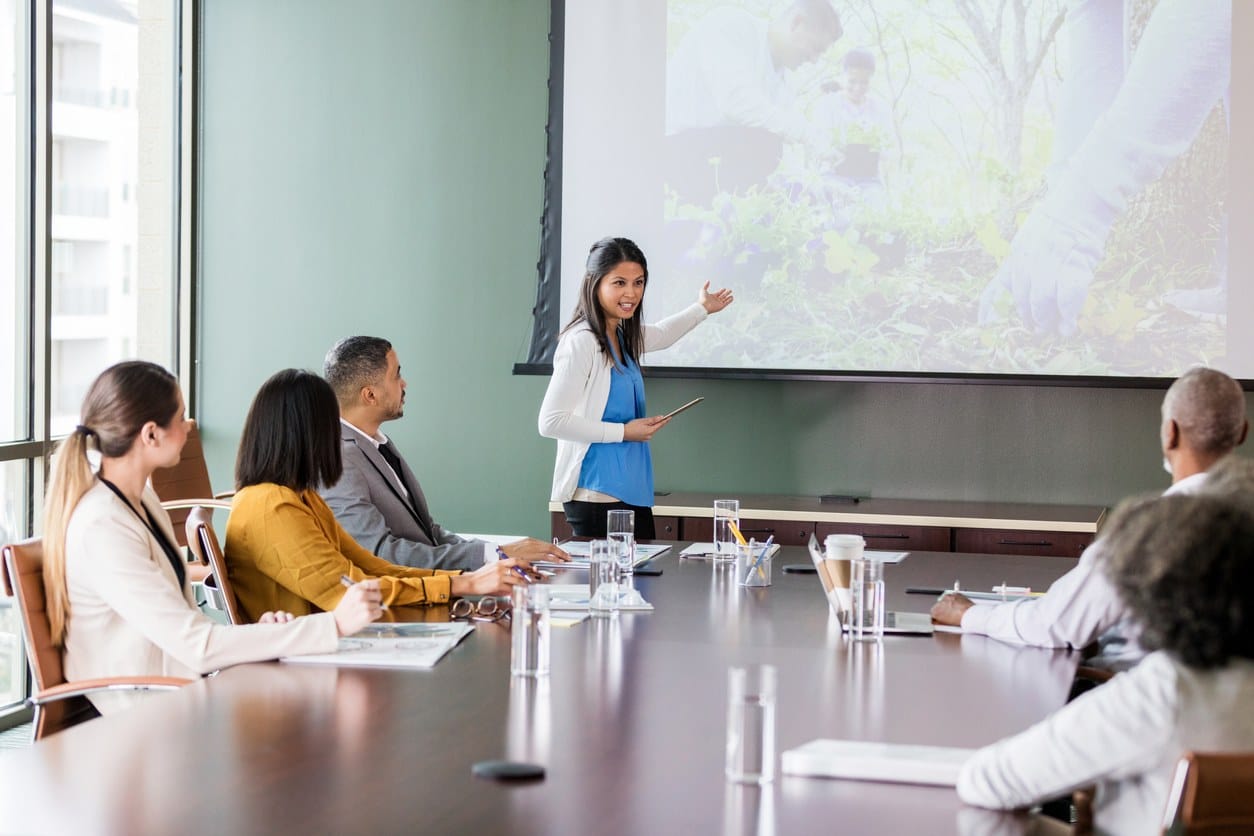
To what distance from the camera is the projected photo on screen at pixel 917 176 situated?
525 centimetres

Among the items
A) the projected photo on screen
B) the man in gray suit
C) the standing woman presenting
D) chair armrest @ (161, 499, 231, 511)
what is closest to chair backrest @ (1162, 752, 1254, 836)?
the man in gray suit

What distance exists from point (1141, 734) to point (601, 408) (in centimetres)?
311

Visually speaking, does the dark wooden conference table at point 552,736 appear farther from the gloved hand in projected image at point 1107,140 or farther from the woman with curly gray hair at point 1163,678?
the gloved hand in projected image at point 1107,140

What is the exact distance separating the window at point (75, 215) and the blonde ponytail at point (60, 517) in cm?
244

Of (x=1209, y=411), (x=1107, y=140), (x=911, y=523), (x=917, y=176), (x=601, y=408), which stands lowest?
(x=911, y=523)

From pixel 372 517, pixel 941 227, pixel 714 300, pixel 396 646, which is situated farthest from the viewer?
pixel 941 227

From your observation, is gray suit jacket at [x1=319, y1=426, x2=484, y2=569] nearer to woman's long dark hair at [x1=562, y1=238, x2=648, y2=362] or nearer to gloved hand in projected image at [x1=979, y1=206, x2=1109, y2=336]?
woman's long dark hair at [x1=562, y1=238, x2=648, y2=362]

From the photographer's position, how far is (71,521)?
2.59 meters

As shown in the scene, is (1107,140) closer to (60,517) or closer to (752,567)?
(752,567)

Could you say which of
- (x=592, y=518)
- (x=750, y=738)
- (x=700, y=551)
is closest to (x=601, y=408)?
(x=592, y=518)

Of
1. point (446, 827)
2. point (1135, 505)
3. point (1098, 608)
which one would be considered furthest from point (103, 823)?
point (1098, 608)

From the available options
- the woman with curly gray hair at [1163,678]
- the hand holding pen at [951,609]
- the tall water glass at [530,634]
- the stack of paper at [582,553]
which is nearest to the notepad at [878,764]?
the woman with curly gray hair at [1163,678]

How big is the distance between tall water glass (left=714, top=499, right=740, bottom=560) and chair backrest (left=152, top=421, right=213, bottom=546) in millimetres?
1930

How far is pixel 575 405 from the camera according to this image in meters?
4.50
